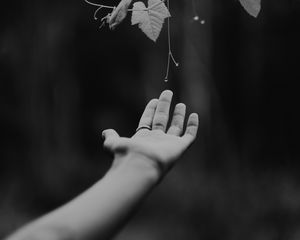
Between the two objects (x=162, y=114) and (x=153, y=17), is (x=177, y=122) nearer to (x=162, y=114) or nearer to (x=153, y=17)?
(x=162, y=114)

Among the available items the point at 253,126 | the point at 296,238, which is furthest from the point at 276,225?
the point at 253,126

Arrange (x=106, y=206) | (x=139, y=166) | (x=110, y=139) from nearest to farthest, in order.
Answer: (x=106, y=206)
(x=139, y=166)
(x=110, y=139)

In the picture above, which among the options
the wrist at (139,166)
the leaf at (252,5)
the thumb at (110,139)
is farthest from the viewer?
the leaf at (252,5)

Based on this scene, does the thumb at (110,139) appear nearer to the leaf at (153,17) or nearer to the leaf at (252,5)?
the leaf at (153,17)

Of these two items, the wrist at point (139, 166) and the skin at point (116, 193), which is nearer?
the skin at point (116, 193)

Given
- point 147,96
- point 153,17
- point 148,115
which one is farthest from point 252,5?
point 147,96

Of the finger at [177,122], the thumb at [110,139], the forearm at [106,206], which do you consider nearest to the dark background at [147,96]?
the finger at [177,122]

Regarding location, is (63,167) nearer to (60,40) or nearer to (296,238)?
(60,40)
